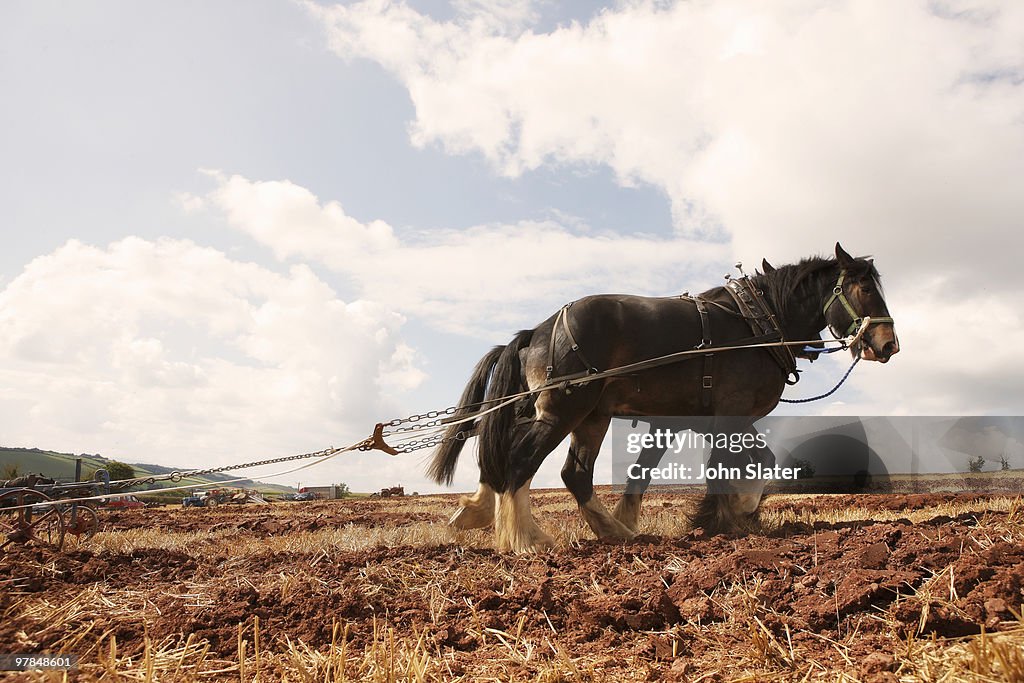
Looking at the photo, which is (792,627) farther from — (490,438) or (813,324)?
(813,324)

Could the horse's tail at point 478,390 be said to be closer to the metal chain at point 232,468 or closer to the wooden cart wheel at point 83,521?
the metal chain at point 232,468

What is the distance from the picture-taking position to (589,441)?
21.0ft

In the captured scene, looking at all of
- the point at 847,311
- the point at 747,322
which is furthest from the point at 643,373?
the point at 847,311

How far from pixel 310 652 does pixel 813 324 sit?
5.17 metres

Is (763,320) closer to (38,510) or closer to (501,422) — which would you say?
(501,422)

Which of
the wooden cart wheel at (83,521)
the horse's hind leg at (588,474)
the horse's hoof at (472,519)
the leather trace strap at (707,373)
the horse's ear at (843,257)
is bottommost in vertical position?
the wooden cart wheel at (83,521)

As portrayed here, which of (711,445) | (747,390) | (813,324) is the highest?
(813,324)

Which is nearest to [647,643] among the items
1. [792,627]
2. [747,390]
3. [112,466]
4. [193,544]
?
[792,627]

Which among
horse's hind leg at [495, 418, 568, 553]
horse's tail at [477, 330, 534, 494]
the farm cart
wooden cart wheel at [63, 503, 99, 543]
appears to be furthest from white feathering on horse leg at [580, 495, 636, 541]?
wooden cart wheel at [63, 503, 99, 543]

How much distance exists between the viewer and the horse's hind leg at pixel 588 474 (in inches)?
239

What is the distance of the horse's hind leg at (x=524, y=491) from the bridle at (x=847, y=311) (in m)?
2.58

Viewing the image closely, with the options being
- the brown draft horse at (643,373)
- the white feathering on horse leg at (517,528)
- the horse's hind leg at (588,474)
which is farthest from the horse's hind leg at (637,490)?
the white feathering on horse leg at (517,528)

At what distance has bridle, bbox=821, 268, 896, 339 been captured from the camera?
5.88 meters

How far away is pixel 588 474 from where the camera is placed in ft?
20.8
